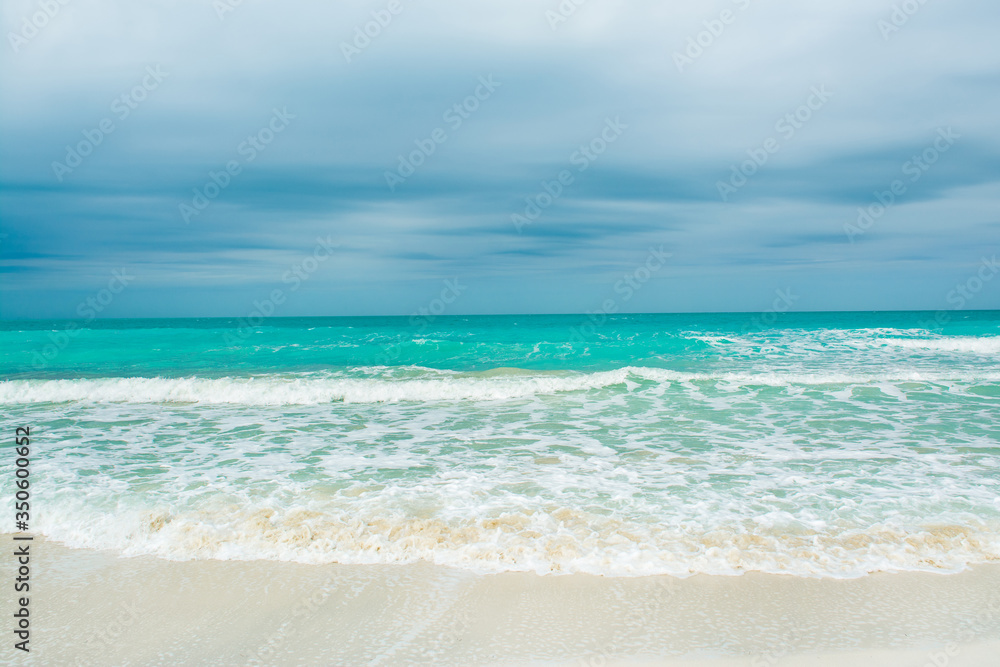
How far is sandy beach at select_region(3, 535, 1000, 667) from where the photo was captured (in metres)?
3.58

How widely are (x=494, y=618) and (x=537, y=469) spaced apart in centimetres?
358

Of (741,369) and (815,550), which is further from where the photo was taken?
(741,369)

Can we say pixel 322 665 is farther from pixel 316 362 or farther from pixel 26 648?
pixel 316 362

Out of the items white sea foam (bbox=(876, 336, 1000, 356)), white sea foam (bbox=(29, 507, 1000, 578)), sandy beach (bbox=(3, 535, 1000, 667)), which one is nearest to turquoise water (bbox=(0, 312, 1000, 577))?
white sea foam (bbox=(29, 507, 1000, 578))

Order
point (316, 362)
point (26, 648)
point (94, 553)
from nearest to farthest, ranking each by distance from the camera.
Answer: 1. point (26, 648)
2. point (94, 553)
3. point (316, 362)

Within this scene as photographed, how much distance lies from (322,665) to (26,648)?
81.9 inches

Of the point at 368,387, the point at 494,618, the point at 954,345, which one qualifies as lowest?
the point at 954,345

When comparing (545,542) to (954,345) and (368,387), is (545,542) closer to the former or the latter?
(368,387)

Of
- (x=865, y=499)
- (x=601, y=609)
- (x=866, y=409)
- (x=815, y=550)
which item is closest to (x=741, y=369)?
(x=866, y=409)

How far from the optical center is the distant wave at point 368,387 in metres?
14.1

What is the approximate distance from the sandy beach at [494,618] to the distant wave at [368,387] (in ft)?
30.5

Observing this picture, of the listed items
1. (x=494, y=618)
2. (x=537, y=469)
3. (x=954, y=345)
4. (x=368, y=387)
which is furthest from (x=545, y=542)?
(x=954, y=345)

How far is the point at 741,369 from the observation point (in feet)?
62.9

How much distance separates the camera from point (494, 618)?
3.97 metres
